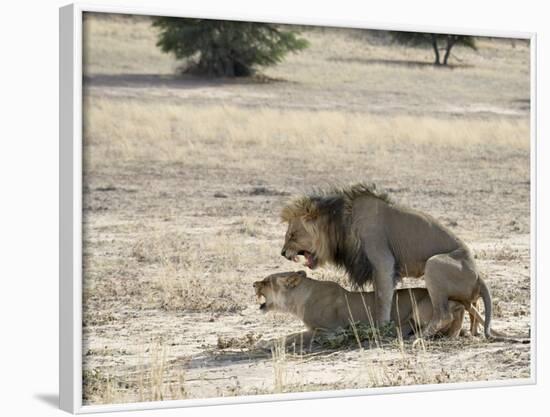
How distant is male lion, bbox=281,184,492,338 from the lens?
13.6 metres

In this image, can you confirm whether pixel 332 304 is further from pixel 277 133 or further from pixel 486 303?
pixel 277 133

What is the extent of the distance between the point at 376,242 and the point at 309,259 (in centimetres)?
62

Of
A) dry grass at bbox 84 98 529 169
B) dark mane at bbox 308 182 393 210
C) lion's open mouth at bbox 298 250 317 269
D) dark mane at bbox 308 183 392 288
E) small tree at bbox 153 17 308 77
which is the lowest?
lion's open mouth at bbox 298 250 317 269

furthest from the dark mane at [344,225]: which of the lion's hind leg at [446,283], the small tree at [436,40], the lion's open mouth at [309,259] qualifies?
the small tree at [436,40]

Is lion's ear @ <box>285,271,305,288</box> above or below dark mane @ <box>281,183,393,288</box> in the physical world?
below

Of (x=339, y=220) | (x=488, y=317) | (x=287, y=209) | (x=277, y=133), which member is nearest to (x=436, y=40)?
(x=277, y=133)

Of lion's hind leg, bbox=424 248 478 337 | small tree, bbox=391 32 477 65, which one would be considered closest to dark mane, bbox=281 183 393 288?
lion's hind leg, bbox=424 248 478 337

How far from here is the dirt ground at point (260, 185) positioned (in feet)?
42.4

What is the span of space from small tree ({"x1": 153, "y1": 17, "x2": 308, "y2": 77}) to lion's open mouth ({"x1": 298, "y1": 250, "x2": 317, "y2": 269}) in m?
1.89

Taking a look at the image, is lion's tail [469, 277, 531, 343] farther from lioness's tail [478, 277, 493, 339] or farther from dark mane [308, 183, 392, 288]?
dark mane [308, 183, 392, 288]

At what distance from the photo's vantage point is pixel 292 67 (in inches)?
571

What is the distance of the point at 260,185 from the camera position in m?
16.2

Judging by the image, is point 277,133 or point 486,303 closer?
point 486,303

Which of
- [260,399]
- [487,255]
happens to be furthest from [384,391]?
[487,255]
